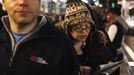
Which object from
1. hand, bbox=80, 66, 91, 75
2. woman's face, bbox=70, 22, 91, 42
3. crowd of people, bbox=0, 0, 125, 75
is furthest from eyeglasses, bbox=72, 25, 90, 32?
crowd of people, bbox=0, 0, 125, 75

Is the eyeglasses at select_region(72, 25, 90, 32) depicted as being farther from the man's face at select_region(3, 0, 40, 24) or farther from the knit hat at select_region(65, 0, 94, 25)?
the man's face at select_region(3, 0, 40, 24)

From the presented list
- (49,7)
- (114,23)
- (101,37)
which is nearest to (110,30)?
(114,23)

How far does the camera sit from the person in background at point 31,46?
267cm

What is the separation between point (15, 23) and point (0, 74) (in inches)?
12.8

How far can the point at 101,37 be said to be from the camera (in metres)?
4.27

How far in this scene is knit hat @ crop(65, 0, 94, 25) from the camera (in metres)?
3.95

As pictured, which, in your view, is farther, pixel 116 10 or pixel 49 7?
pixel 49 7

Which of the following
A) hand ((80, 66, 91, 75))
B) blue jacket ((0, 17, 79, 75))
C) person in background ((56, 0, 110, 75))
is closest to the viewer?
blue jacket ((0, 17, 79, 75))

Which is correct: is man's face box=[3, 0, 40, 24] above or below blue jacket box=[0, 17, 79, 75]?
above

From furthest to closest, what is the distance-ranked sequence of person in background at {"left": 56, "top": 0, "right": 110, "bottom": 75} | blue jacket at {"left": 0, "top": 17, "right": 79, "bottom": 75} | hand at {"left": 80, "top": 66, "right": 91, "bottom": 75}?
person in background at {"left": 56, "top": 0, "right": 110, "bottom": 75}
hand at {"left": 80, "top": 66, "right": 91, "bottom": 75}
blue jacket at {"left": 0, "top": 17, "right": 79, "bottom": 75}

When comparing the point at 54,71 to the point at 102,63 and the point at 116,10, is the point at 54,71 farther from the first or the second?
the point at 116,10

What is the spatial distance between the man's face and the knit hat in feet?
4.02

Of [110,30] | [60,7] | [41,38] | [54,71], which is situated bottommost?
[60,7]

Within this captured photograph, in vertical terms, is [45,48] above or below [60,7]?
above
